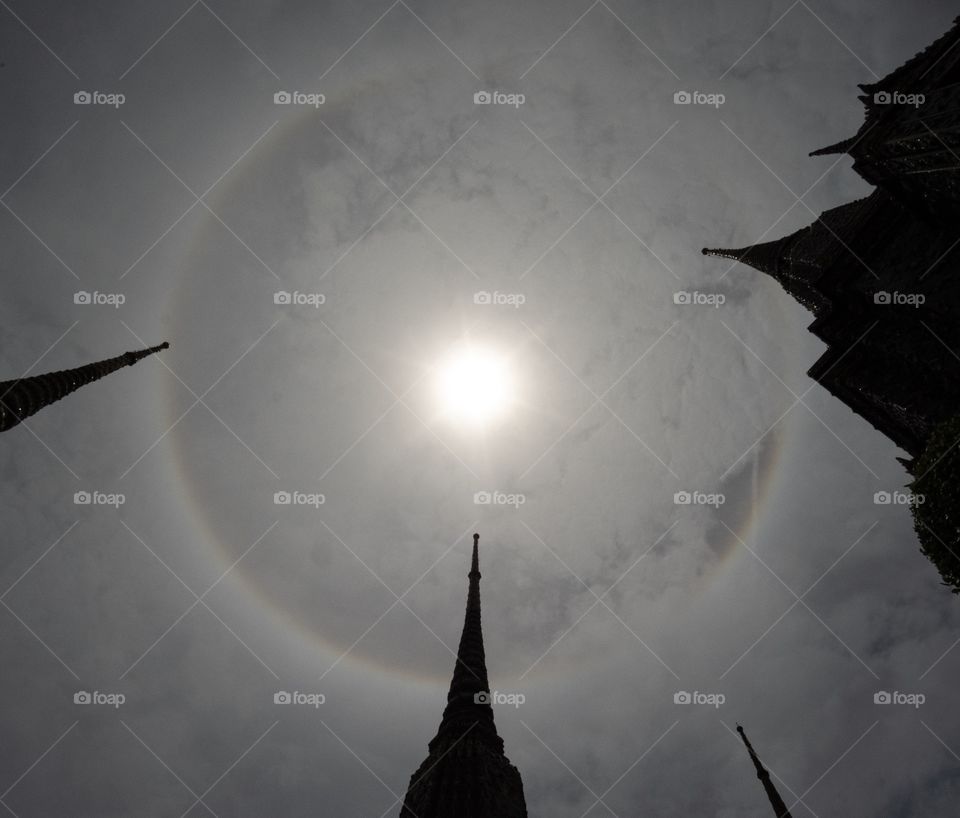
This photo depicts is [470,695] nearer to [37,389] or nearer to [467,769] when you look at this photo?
[467,769]

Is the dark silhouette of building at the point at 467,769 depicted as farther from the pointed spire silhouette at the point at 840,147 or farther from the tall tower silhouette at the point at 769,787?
the pointed spire silhouette at the point at 840,147

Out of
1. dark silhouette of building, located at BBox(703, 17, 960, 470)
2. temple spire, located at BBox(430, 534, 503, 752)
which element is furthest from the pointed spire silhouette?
temple spire, located at BBox(430, 534, 503, 752)

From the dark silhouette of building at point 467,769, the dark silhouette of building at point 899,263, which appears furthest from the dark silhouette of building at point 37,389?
the dark silhouette of building at point 899,263

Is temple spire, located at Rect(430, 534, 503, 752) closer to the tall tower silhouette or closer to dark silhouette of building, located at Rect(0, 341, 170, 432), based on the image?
the tall tower silhouette

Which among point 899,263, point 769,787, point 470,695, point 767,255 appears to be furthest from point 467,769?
point 767,255

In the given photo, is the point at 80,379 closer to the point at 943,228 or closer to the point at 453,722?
the point at 453,722

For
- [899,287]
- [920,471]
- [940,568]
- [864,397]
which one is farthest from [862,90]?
[940,568]
